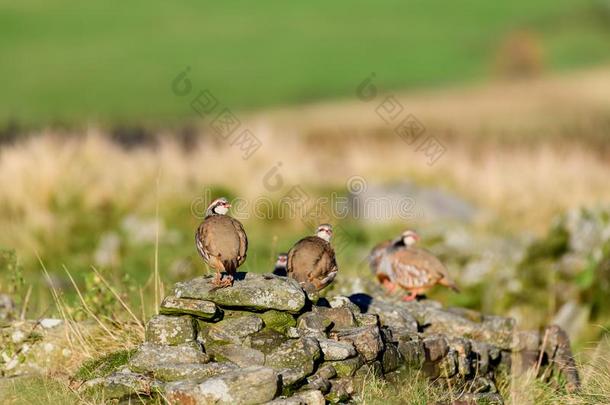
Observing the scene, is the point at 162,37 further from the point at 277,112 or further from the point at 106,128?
the point at 106,128

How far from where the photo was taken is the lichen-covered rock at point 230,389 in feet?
27.7

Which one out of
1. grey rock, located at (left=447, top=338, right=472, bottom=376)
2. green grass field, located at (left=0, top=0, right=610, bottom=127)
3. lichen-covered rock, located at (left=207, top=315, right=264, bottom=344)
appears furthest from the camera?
green grass field, located at (left=0, top=0, right=610, bottom=127)

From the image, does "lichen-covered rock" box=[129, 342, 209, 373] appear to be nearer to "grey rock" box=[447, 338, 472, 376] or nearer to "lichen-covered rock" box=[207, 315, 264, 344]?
"lichen-covered rock" box=[207, 315, 264, 344]

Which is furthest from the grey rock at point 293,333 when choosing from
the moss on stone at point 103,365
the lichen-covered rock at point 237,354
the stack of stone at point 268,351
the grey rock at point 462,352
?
the grey rock at point 462,352

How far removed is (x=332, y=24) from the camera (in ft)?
247

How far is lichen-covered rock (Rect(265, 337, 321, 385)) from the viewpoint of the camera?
8938 mm

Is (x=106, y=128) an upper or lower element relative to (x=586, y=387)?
upper

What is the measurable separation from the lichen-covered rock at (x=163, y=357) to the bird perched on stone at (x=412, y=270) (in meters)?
3.92

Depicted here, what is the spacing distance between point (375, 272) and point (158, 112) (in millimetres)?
44223

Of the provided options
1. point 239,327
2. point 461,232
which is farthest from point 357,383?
point 461,232

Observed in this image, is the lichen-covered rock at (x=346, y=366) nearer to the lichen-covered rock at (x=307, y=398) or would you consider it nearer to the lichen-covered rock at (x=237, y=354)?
the lichen-covered rock at (x=307, y=398)

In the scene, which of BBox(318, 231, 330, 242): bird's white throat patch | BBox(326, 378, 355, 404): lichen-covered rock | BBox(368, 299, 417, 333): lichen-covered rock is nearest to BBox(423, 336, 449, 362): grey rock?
BBox(368, 299, 417, 333): lichen-covered rock

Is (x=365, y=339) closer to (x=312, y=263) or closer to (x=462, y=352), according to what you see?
(x=312, y=263)

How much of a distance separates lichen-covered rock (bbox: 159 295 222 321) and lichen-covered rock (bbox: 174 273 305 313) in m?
0.06
